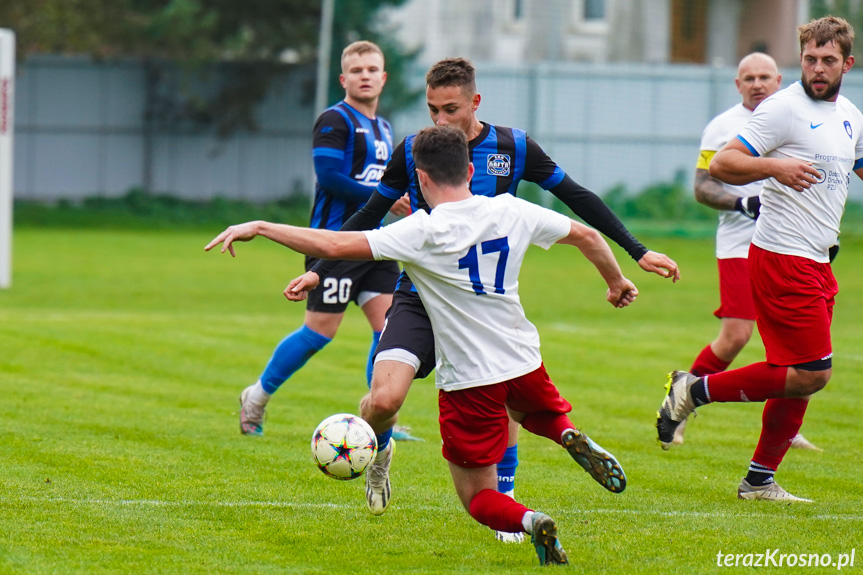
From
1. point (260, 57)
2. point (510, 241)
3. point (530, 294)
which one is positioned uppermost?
point (260, 57)

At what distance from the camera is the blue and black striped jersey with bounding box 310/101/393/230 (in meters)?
7.25

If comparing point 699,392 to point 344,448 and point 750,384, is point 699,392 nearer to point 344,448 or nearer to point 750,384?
point 750,384

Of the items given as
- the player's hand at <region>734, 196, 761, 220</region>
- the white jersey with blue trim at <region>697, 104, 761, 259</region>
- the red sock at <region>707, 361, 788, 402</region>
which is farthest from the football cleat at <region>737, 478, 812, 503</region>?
the white jersey with blue trim at <region>697, 104, 761, 259</region>

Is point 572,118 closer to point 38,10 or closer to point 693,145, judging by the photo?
point 693,145

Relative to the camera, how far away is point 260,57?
31938 millimetres

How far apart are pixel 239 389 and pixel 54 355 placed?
2395 millimetres

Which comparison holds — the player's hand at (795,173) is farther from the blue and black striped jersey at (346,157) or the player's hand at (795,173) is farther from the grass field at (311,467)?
the blue and black striped jersey at (346,157)

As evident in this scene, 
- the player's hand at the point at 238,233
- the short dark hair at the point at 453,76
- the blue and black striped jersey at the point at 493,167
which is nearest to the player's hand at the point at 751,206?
the blue and black striped jersey at the point at 493,167

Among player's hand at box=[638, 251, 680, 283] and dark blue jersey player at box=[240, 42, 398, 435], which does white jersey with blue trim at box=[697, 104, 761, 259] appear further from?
player's hand at box=[638, 251, 680, 283]

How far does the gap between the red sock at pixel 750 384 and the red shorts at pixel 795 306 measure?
0.21ft

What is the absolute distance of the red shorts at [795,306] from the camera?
5578mm

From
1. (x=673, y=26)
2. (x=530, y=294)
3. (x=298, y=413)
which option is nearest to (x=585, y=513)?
(x=298, y=413)

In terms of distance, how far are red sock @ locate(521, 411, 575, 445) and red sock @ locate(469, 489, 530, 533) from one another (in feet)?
1.21

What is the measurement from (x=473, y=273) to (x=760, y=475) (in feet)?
7.28
